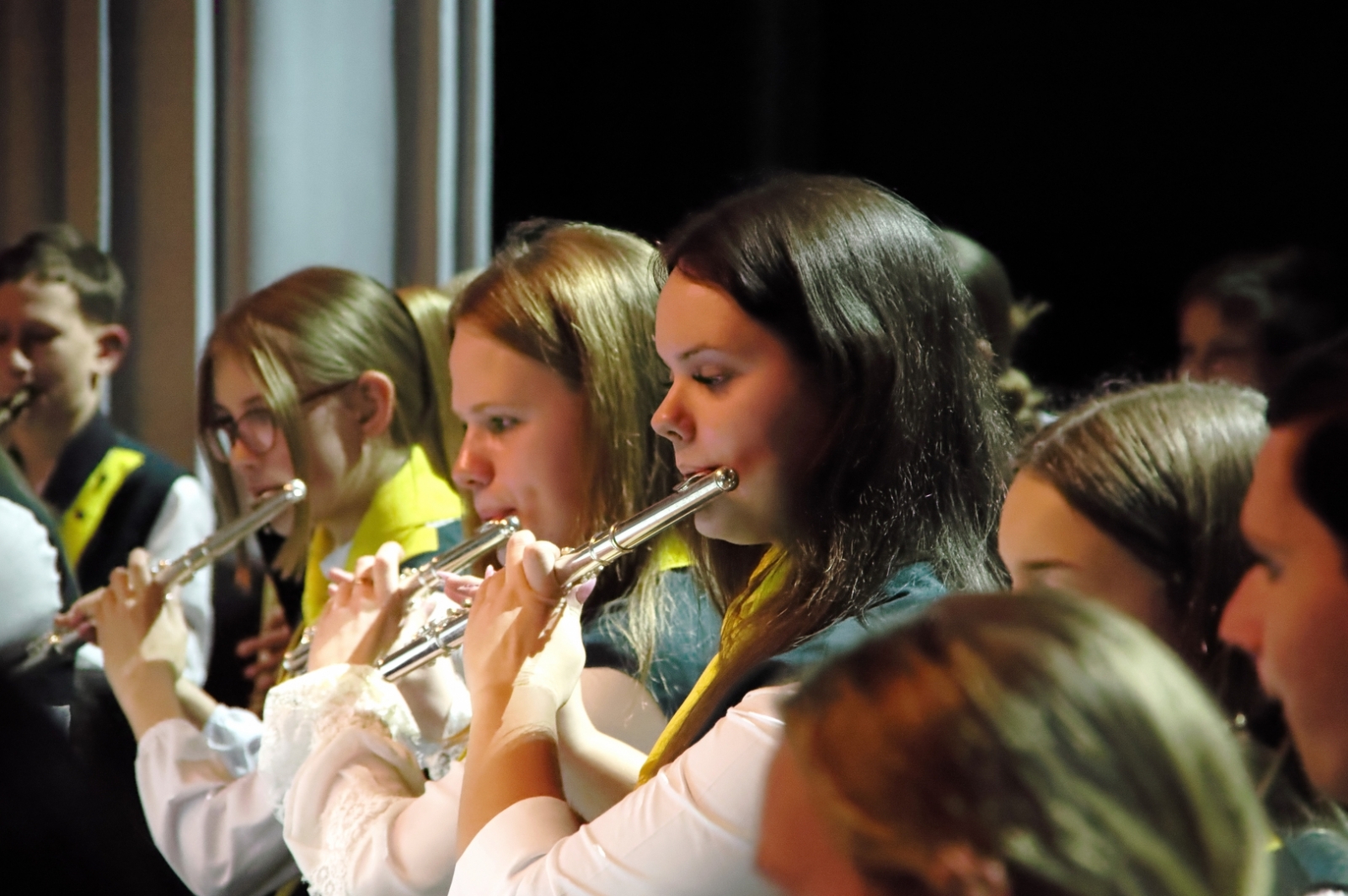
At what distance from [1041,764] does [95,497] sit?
9.61 ft

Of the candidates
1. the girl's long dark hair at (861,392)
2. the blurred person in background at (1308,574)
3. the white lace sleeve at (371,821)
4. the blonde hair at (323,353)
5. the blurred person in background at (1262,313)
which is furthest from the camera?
the blurred person in background at (1262,313)

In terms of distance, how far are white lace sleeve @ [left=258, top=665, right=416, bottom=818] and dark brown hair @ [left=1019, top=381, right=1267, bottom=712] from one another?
30.8 inches

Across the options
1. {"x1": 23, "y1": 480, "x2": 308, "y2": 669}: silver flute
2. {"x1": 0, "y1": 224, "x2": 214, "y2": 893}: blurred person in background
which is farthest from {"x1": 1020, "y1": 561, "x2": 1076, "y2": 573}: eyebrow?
{"x1": 0, "y1": 224, "x2": 214, "y2": 893}: blurred person in background

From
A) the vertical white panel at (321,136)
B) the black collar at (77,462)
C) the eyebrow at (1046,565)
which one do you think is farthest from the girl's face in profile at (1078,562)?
the vertical white panel at (321,136)

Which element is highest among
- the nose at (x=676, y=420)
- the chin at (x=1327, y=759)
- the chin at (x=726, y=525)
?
the nose at (x=676, y=420)

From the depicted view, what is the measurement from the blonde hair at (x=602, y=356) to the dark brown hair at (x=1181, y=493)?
22.9 inches

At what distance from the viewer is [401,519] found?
90.7 inches

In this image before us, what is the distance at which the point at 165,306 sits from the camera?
3.81 m

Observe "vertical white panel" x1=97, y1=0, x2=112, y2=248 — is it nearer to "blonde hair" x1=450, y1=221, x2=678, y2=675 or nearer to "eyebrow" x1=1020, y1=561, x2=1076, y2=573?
"blonde hair" x1=450, y1=221, x2=678, y2=675

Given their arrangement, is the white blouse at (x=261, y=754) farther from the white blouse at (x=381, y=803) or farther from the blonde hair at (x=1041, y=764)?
the blonde hair at (x=1041, y=764)

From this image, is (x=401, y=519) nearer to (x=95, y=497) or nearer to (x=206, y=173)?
(x=95, y=497)

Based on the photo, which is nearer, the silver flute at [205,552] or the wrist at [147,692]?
the wrist at [147,692]

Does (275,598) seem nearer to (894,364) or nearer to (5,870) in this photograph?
(894,364)

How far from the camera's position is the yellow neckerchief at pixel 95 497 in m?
3.23
